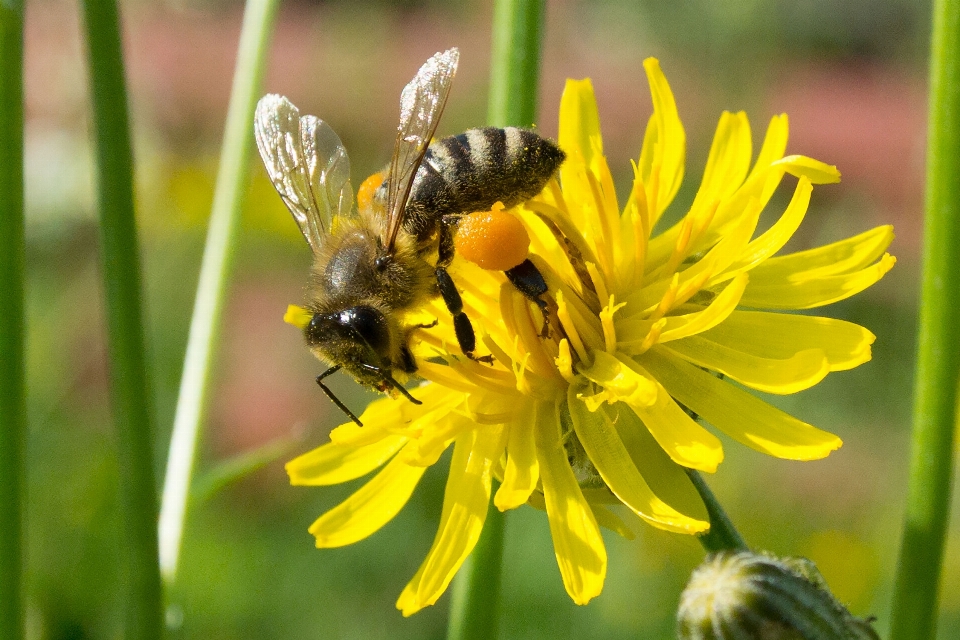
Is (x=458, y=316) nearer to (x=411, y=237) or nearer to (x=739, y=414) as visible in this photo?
(x=411, y=237)

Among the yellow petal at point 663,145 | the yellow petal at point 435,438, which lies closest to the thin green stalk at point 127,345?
the yellow petal at point 435,438

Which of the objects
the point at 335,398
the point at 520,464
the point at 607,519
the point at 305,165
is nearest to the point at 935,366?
the point at 607,519

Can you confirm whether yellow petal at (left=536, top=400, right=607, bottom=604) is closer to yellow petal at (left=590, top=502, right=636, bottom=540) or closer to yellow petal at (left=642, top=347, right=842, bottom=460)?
yellow petal at (left=590, top=502, right=636, bottom=540)

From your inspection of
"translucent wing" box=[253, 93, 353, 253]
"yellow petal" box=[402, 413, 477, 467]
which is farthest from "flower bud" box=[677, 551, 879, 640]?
"translucent wing" box=[253, 93, 353, 253]

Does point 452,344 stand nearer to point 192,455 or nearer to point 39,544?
point 192,455

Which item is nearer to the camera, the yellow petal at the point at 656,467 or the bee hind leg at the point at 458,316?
the yellow petal at the point at 656,467

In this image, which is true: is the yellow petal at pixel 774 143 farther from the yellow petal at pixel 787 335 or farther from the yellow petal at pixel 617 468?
the yellow petal at pixel 617 468
